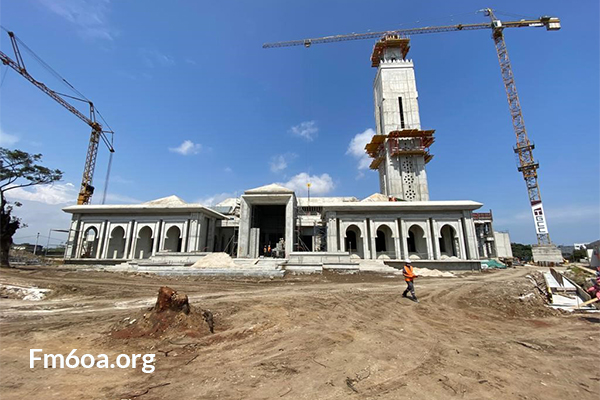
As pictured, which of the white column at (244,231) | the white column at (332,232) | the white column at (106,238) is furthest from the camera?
the white column at (106,238)

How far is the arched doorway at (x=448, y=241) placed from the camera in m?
27.8

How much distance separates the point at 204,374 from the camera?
13.7ft

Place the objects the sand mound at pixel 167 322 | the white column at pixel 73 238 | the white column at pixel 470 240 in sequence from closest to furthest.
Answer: the sand mound at pixel 167 322, the white column at pixel 470 240, the white column at pixel 73 238

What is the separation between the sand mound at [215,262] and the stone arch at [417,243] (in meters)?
18.6

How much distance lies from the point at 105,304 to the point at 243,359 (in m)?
7.74

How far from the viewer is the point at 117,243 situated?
3097 centimetres

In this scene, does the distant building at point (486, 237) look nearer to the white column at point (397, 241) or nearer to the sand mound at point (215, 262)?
the white column at point (397, 241)

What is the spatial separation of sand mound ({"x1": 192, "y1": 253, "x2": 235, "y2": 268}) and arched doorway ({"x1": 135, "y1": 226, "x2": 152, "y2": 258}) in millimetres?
Answer: 13738

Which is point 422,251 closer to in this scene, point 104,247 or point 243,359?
point 243,359

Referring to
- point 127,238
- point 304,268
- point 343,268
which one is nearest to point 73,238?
point 127,238

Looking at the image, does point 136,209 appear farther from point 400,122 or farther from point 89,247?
Result: point 400,122

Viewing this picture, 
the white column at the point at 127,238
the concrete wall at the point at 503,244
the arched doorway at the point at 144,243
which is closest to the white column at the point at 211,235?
the arched doorway at the point at 144,243

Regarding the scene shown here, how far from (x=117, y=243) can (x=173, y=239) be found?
283 inches

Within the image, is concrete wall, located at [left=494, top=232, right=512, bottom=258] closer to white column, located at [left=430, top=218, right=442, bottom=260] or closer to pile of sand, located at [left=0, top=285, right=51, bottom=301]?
white column, located at [left=430, top=218, right=442, bottom=260]
